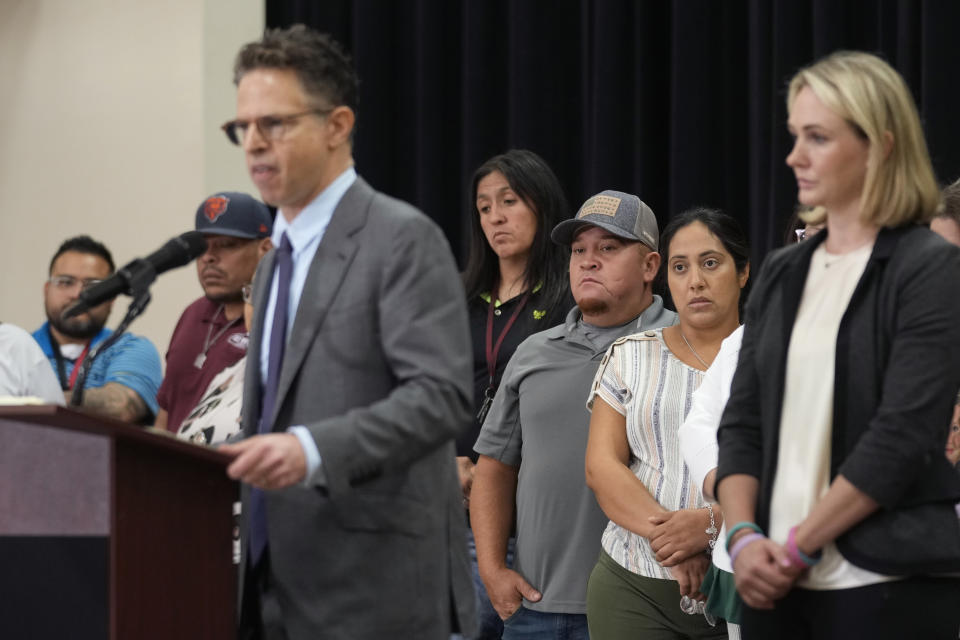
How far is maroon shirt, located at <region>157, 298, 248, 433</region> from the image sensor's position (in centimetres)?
295

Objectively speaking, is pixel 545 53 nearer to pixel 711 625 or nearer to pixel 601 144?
pixel 601 144

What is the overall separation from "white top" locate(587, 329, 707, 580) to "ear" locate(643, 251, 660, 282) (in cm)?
32

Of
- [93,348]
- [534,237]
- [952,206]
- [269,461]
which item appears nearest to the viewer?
[269,461]

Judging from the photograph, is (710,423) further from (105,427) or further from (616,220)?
(105,427)

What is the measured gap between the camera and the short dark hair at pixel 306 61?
1.83m

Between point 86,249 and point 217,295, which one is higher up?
point 86,249

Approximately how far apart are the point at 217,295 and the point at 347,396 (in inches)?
54.2

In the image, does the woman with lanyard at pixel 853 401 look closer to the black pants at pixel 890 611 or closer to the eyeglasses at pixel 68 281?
the black pants at pixel 890 611

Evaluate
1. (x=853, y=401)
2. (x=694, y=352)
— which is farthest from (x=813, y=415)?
(x=694, y=352)

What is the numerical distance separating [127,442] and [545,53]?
3.06 m

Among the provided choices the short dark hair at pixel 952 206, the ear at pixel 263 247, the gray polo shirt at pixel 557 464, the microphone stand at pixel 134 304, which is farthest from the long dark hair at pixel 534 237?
the microphone stand at pixel 134 304

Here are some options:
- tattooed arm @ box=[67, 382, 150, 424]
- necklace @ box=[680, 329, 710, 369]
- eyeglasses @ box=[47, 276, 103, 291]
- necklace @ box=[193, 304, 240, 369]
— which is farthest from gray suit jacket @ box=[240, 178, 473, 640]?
eyeglasses @ box=[47, 276, 103, 291]

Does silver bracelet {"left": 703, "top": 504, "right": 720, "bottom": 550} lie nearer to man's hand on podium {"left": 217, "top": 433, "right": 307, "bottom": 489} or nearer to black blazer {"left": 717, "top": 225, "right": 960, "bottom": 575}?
black blazer {"left": 717, "top": 225, "right": 960, "bottom": 575}

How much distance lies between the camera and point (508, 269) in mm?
3420
